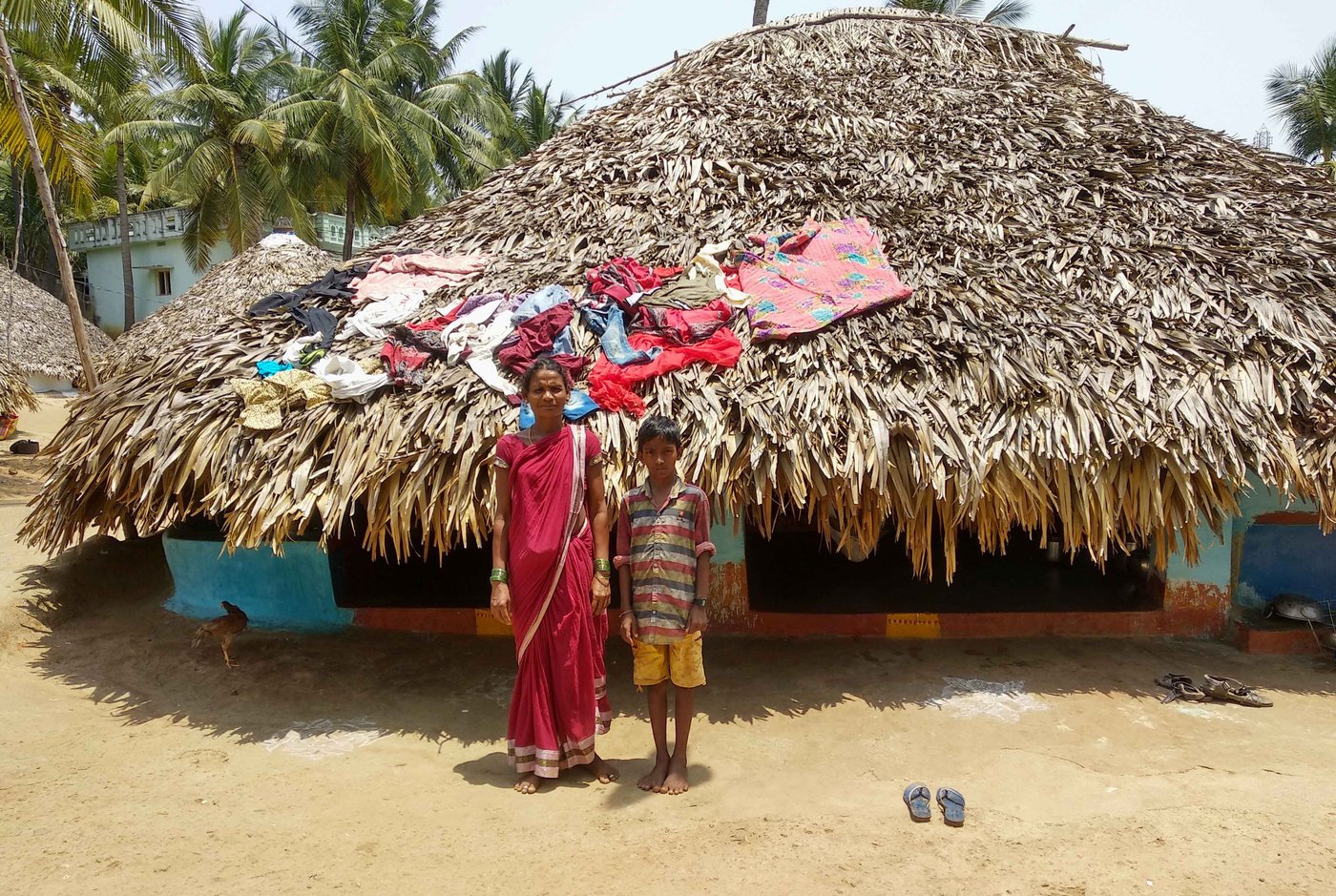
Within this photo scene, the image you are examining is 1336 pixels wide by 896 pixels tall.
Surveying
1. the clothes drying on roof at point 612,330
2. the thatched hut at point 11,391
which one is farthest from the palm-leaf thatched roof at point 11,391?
the clothes drying on roof at point 612,330

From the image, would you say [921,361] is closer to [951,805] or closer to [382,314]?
[951,805]

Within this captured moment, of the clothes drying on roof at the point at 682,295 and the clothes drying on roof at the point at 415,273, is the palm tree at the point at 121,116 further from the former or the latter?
the clothes drying on roof at the point at 682,295

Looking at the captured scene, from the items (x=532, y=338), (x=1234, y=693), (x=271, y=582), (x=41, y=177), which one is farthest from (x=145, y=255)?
(x=1234, y=693)

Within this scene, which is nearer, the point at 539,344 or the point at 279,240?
the point at 539,344

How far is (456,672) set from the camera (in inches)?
172

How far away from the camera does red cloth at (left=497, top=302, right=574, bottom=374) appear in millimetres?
4102

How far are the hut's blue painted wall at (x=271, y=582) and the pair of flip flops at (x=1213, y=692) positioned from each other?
14.5 ft

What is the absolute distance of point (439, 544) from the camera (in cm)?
379

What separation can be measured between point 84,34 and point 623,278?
24.0 feet

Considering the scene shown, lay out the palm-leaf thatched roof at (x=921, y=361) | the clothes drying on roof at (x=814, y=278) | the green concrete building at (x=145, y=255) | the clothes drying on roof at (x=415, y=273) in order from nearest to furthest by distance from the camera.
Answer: the palm-leaf thatched roof at (x=921, y=361)
the clothes drying on roof at (x=814, y=278)
the clothes drying on roof at (x=415, y=273)
the green concrete building at (x=145, y=255)

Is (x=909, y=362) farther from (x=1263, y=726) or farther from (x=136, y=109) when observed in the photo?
(x=136, y=109)

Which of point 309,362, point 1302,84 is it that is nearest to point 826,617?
point 309,362

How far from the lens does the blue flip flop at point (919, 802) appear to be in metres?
2.92

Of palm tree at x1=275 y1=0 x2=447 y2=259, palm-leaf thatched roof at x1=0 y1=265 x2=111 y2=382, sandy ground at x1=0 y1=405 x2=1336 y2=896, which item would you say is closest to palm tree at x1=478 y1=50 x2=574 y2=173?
→ palm tree at x1=275 y1=0 x2=447 y2=259
